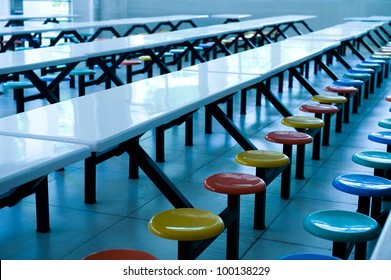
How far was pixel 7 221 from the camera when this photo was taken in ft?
9.67

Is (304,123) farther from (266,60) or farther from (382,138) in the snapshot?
(266,60)

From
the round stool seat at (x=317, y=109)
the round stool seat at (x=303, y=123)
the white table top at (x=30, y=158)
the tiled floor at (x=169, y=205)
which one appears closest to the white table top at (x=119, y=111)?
the white table top at (x=30, y=158)

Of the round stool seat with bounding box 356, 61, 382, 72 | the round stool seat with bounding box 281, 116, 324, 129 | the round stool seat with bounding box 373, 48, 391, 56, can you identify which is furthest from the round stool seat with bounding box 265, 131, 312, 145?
the round stool seat with bounding box 373, 48, 391, 56

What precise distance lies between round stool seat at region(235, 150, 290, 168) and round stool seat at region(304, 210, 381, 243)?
0.71 meters

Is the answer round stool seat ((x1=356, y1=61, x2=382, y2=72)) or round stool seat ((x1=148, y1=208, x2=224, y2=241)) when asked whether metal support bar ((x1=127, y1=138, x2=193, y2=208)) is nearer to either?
round stool seat ((x1=148, y1=208, x2=224, y2=241))

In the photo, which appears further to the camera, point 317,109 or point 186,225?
point 317,109

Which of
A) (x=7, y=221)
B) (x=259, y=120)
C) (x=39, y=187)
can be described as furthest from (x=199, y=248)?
(x=259, y=120)

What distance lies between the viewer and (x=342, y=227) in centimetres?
196

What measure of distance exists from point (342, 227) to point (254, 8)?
10.7 meters

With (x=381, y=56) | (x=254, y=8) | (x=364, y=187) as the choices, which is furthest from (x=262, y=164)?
(x=254, y=8)

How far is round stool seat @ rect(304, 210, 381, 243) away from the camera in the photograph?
1.92 m

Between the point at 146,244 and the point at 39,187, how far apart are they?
22.3 inches

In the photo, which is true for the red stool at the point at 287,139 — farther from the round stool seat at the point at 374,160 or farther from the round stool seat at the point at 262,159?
the round stool seat at the point at 374,160

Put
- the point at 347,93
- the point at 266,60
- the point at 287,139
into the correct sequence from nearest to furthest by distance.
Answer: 1. the point at 287,139
2. the point at 266,60
3. the point at 347,93
